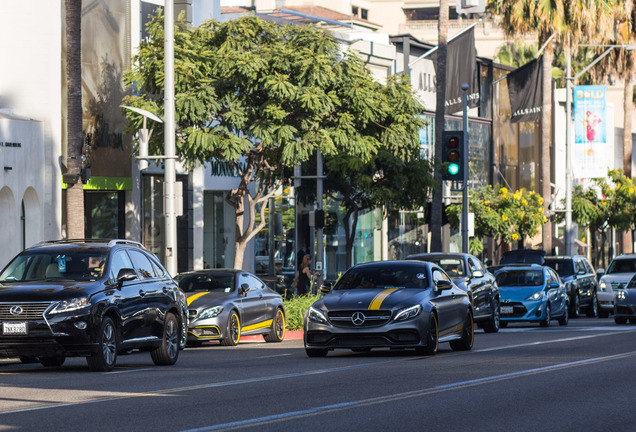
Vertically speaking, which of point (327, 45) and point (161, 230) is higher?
point (327, 45)

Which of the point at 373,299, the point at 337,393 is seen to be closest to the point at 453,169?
the point at 373,299

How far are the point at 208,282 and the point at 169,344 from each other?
6.18 meters

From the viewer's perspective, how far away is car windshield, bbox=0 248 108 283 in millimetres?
16797

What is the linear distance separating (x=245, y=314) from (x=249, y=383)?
9363 mm

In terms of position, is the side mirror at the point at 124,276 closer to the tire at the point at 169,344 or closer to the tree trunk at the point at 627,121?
the tire at the point at 169,344

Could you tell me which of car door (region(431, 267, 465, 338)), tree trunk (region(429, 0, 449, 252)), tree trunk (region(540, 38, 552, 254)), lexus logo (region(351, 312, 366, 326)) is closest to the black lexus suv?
lexus logo (region(351, 312, 366, 326))

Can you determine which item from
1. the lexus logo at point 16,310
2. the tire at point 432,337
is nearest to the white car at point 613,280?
the tire at point 432,337

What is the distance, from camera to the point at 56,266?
55.7ft

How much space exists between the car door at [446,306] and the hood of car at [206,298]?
4680 millimetres

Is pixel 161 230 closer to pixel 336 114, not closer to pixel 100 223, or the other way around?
pixel 100 223

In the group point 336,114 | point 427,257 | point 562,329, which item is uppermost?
point 336,114

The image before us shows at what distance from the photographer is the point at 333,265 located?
44312 mm

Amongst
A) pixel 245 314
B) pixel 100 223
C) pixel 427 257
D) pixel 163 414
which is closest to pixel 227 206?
pixel 100 223

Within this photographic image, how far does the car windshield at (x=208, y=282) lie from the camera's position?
24000mm
